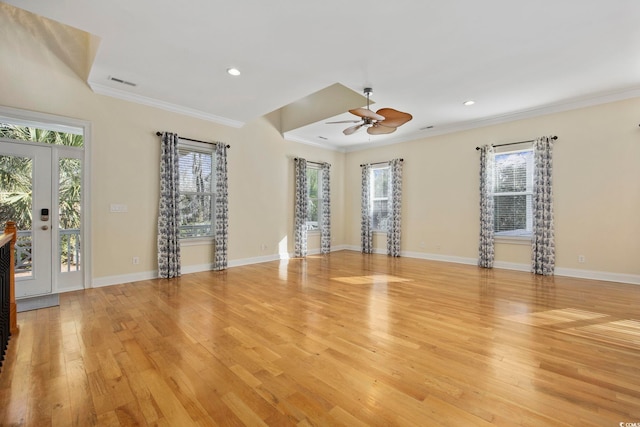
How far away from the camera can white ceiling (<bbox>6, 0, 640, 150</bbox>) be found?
103 inches

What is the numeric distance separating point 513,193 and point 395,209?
2.47 m

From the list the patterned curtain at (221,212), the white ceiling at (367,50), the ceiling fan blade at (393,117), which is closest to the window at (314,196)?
the patterned curtain at (221,212)

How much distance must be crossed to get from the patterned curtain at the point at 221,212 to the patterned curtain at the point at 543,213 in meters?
5.84

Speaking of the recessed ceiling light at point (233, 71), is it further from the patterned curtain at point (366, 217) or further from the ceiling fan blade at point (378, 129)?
the patterned curtain at point (366, 217)

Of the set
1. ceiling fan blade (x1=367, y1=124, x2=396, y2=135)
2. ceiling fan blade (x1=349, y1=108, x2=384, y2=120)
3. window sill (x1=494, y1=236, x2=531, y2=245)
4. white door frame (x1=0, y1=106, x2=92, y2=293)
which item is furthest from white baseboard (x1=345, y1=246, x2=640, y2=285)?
white door frame (x1=0, y1=106, x2=92, y2=293)

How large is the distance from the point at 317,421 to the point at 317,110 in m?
5.40

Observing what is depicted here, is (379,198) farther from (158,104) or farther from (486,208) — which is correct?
(158,104)

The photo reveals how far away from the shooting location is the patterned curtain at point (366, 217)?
25.3 feet

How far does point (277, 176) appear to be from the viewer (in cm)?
668

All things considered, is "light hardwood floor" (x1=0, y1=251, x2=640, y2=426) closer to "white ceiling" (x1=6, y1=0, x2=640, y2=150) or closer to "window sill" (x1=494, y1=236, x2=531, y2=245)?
"window sill" (x1=494, y1=236, x2=531, y2=245)

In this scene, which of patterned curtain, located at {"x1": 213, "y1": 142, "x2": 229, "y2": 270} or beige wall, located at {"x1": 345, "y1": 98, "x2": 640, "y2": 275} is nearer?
beige wall, located at {"x1": 345, "y1": 98, "x2": 640, "y2": 275}

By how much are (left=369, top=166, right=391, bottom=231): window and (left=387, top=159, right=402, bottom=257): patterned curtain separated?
0.40 meters

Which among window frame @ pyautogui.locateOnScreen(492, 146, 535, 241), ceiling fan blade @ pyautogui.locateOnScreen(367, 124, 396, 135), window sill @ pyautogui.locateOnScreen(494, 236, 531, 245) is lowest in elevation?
window sill @ pyautogui.locateOnScreen(494, 236, 531, 245)

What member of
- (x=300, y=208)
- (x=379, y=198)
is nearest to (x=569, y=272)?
(x=379, y=198)
